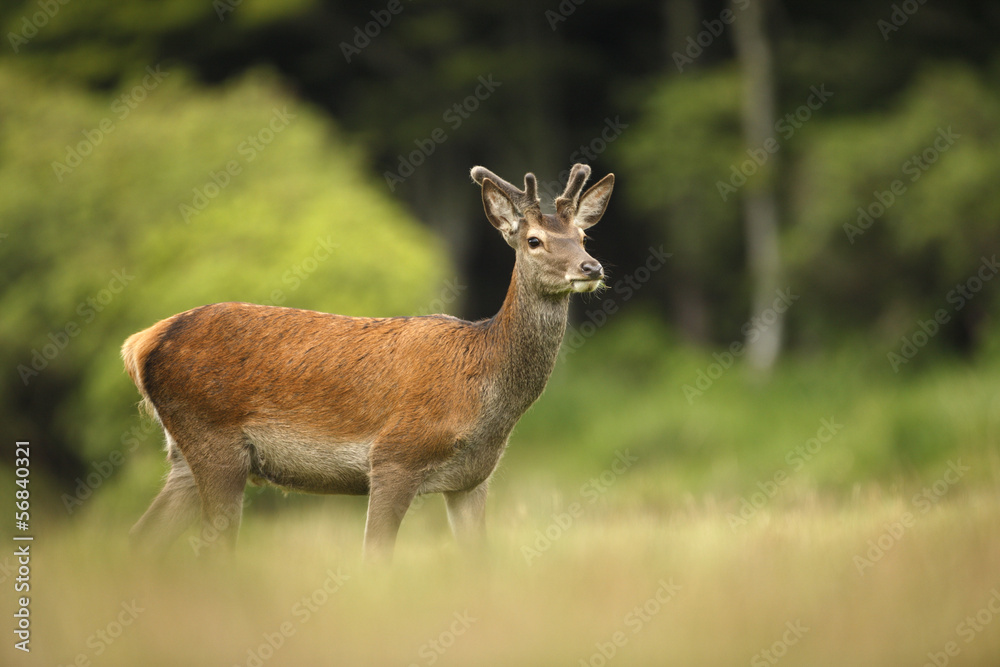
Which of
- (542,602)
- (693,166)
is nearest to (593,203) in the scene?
(542,602)

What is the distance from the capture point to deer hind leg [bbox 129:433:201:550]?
607cm

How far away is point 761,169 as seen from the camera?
16.4 m

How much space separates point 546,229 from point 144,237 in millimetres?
6685

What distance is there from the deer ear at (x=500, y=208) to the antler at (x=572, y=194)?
24cm

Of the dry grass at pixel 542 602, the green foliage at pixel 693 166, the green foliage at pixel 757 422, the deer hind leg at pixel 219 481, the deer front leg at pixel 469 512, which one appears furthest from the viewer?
the green foliage at pixel 693 166

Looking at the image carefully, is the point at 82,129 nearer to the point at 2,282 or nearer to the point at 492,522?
the point at 2,282

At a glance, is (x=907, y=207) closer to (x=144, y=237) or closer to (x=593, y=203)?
(x=144, y=237)

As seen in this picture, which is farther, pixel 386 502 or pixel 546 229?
pixel 546 229

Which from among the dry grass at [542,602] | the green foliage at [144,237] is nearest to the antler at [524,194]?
the dry grass at [542,602]

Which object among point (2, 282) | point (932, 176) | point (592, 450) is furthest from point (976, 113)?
point (2, 282)

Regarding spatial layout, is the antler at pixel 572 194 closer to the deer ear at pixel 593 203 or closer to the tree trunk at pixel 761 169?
the deer ear at pixel 593 203

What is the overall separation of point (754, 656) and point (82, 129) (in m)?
9.80

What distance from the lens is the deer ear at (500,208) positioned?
5.86 metres

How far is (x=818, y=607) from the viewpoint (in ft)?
16.4
